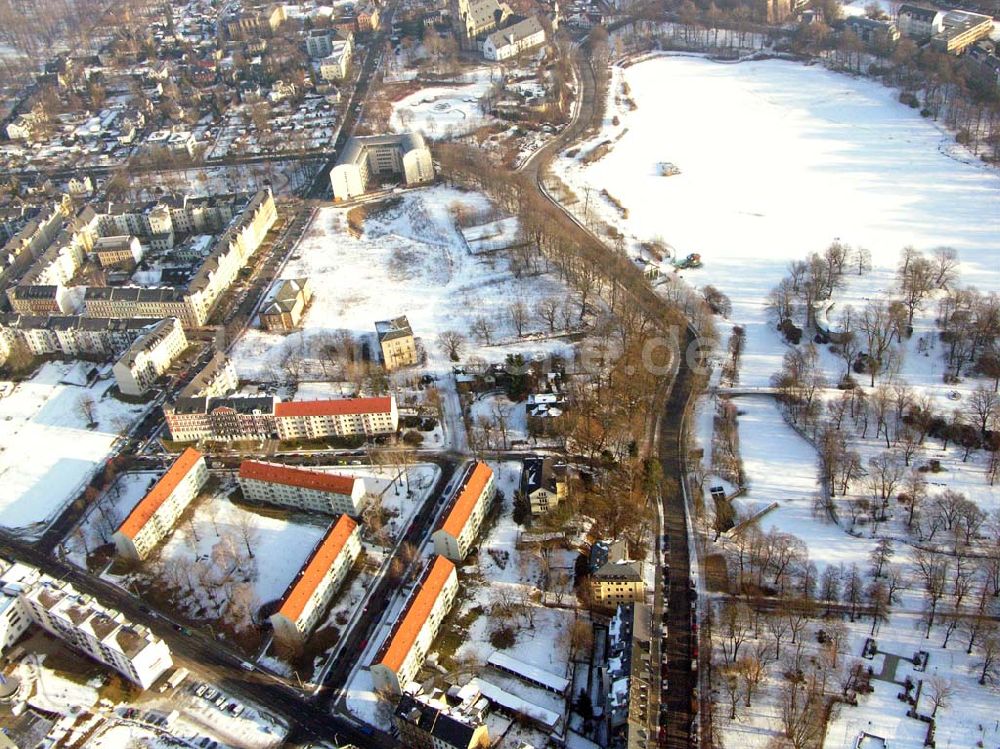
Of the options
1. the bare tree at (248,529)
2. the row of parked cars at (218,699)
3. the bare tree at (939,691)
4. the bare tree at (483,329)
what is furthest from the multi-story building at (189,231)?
the bare tree at (939,691)

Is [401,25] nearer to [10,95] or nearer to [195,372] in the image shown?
[10,95]

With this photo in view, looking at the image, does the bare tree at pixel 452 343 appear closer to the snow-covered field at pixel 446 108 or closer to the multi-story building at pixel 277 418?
the multi-story building at pixel 277 418

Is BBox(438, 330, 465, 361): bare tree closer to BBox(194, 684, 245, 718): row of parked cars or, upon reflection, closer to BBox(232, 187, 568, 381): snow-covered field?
BBox(232, 187, 568, 381): snow-covered field

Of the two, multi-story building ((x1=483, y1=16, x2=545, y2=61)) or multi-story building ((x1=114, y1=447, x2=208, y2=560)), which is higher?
multi-story building ((x1=483, y1=16, x2=545, y2=61))

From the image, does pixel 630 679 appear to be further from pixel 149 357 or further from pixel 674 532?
pixel 149 357

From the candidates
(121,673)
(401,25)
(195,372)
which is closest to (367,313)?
(195,372)

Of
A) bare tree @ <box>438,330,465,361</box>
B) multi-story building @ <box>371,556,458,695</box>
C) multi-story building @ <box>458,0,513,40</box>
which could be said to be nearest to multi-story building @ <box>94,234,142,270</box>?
bare tree @ <box>438,330,465,361</box>
